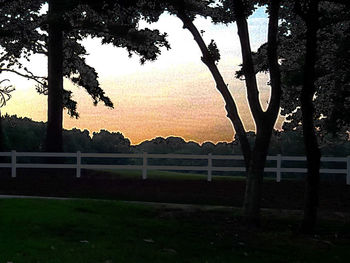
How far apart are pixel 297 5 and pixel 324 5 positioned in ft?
50.2

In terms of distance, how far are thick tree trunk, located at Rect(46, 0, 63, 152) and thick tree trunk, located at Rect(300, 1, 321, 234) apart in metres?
19.6

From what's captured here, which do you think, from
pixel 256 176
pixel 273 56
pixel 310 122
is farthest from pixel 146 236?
pixel 273 56

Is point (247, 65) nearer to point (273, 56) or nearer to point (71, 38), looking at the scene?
point (273, 56)

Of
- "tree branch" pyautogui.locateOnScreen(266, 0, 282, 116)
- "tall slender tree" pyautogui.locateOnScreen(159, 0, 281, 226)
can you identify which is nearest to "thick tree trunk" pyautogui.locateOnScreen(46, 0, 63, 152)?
"tall slender tree" pyautogui.locateOnScreen(159, 0, 281, 226)

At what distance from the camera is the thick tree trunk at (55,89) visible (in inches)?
1232

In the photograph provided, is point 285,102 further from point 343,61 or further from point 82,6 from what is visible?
point 82,6

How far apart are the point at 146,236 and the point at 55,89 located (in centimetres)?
2038

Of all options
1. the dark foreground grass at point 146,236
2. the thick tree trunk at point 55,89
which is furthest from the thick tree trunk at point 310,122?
the thick tree trunk at point 55,89

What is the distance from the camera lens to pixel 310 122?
14258 mm

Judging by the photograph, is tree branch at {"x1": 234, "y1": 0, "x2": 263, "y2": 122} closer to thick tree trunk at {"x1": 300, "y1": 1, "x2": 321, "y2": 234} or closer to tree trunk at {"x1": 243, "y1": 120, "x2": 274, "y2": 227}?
tree trunk at {"x1": 243, "y1": 120, "x2": 274, "y2": 227}

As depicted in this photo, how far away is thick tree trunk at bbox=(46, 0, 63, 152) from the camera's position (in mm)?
31297

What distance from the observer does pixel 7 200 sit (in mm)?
17688

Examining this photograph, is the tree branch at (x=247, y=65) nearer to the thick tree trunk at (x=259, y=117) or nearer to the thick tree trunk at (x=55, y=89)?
the thick tree trunk at (x=259, y=117)

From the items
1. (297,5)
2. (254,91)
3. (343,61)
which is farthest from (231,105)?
(343,61)
